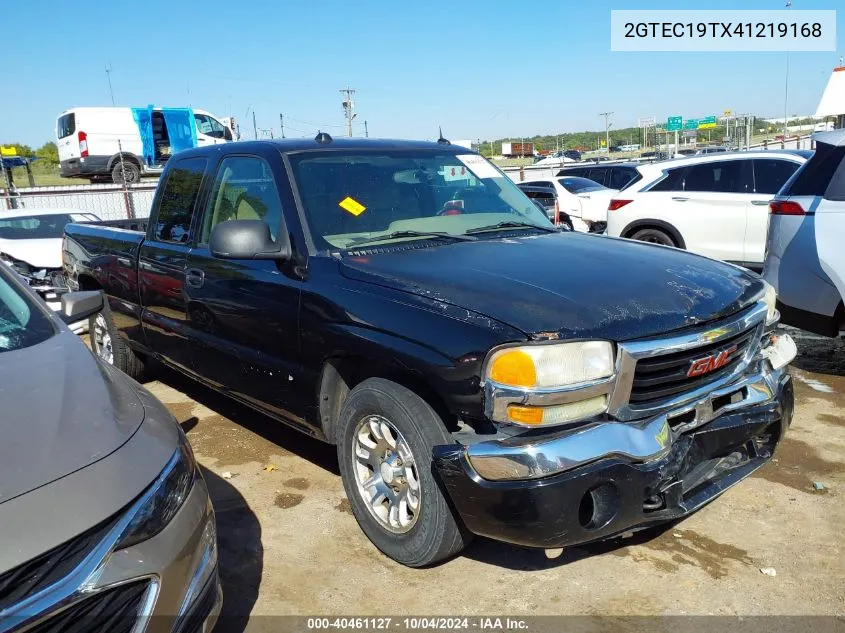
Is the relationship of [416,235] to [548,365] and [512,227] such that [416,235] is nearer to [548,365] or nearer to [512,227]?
[512,227]

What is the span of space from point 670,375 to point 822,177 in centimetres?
343

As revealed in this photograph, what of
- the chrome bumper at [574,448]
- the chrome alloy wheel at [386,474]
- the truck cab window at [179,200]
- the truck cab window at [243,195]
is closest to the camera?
the chrome bumper at [574,448]

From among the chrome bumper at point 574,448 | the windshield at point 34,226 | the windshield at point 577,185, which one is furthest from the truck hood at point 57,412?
the windshield at point 577,185

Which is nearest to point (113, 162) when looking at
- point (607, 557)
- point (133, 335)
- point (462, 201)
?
point (133, 335)

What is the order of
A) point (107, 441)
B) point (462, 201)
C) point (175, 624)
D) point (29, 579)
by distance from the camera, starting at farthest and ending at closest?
point (462, 201) < point (107, 441) < point (175, 624) < point (29, 579)

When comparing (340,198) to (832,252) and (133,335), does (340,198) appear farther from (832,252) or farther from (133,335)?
(832,252)

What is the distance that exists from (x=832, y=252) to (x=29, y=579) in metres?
5.12

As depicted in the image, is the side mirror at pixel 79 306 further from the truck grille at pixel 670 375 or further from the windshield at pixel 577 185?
the windshield at pixel 577 185

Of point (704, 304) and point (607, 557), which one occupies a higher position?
point (704, 304)

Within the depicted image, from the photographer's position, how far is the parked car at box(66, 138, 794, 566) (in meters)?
2.56

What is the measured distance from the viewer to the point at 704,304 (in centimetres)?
295

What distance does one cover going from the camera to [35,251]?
30.1ft

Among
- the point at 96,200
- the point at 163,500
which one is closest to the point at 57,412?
the point at 163,500

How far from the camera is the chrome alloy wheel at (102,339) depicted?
5.91 metres
